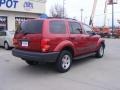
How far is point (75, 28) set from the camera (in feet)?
28.2

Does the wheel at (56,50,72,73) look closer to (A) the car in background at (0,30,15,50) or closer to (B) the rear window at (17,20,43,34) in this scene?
(B) the rear window at (17,20,43,34)

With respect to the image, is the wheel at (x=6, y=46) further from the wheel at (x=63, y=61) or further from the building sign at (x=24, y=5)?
the wheel at (x=63, y=61)

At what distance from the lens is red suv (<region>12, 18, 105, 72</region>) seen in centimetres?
715

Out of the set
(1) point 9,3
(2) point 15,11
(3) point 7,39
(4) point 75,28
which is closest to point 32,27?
(4) point 75,28

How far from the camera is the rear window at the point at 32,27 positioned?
7.35 meters

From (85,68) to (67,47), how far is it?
1154 millimetres

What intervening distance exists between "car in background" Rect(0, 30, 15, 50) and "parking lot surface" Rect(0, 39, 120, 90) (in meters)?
5.49

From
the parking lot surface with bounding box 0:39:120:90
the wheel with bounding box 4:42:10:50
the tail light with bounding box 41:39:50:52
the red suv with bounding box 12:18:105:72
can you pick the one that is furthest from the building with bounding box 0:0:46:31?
the tail light with bounding box 41:39:50:52

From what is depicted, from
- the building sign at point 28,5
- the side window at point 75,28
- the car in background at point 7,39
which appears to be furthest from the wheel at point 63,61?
the building sign at point 28,5

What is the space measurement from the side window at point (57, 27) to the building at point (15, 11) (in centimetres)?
1378

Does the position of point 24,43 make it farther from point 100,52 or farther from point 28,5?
point 28,5

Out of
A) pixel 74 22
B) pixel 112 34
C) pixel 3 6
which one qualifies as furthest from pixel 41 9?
pixel 74 22

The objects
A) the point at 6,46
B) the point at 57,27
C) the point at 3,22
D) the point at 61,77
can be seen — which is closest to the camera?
the point at 61,77

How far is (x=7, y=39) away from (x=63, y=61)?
26.4 ft
